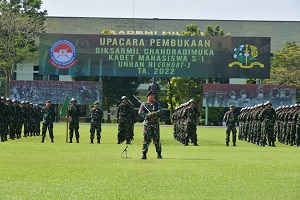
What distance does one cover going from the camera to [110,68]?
205 ft

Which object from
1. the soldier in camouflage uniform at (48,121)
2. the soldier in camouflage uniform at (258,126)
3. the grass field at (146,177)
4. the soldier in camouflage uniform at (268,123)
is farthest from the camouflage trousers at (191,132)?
the grass field at (146,177)

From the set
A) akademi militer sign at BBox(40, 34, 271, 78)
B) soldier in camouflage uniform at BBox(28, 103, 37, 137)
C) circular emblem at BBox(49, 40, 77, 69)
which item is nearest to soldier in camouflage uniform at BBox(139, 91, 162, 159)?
soldier in camouflage uniform at BBox(28, 103, 37, 137)

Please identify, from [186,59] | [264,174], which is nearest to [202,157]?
[264,174]

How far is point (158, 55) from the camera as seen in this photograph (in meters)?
62.2

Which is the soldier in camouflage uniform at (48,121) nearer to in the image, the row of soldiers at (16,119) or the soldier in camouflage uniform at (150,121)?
the row of soldiers at (16,119)

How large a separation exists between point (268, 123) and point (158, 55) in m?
32.4

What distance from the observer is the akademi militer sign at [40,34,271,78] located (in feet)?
203

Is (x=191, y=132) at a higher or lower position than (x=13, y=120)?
lower

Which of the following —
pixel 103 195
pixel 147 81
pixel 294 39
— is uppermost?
pixel 294 39

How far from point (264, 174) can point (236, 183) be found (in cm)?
200

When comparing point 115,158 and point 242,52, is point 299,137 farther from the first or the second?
point 242,52

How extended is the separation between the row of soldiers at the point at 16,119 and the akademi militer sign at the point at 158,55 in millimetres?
20175

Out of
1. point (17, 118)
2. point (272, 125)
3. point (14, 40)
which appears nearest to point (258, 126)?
point (272, 125)

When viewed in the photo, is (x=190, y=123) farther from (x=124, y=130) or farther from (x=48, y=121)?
(x=48, y=121)
